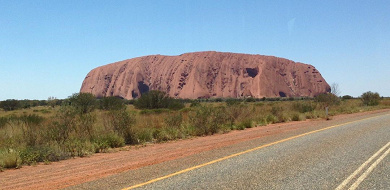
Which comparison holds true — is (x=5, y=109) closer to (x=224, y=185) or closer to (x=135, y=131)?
(x=135, y=131)

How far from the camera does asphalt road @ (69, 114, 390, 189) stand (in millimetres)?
6379

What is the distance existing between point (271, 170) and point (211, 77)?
487 feet

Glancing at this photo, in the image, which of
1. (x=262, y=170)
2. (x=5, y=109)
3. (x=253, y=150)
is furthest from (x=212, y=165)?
(x=5, y=109)

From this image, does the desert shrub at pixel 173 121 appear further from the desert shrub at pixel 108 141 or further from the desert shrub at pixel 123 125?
the desert shrub at pixel 108 141

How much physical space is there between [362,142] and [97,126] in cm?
1106

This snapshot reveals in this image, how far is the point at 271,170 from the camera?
7.57m

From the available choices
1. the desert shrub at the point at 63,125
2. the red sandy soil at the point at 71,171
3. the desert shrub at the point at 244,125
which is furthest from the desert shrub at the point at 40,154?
the desert shrub at the point at 244,125

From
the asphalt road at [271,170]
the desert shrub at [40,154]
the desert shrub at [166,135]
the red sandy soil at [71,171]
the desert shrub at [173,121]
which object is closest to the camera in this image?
the asphalt road at [271,170]

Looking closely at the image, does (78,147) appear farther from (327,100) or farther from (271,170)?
(327,100)

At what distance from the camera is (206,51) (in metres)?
170

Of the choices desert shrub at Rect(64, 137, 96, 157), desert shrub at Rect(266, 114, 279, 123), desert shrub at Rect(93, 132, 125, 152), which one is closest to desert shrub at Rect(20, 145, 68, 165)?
desert shrub at Rect(64, 137, 96, 157)

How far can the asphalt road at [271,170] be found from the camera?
638 centimetres

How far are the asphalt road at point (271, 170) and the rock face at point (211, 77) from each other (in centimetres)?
13374

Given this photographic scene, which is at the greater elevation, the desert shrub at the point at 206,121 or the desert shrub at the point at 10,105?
the desert shrub at the point at 10,105
